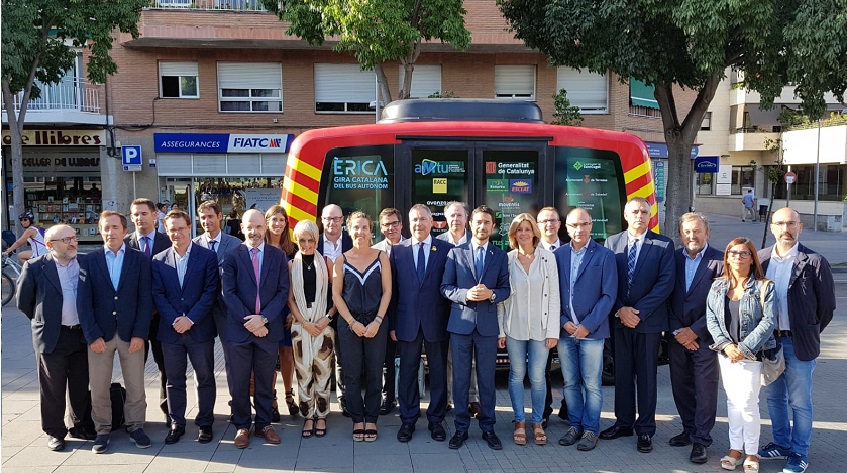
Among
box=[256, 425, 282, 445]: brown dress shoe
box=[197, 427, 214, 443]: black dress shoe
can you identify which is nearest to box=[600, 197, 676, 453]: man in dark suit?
box=[256, 425, 282, 445]: brown dress shoe

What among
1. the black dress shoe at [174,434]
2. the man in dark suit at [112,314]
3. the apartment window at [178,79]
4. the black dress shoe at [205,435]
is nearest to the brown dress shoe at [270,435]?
the black dress shoe at [205,435]

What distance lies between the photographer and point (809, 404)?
4.55 m

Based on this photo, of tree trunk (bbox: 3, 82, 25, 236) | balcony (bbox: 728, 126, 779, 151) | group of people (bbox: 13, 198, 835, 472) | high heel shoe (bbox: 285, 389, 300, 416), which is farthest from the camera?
balcony (bbox: 728, 126, 779, 151)

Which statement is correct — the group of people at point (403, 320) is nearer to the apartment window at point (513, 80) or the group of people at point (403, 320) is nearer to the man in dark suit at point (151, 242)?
the man in dark suit at point (151, 242)

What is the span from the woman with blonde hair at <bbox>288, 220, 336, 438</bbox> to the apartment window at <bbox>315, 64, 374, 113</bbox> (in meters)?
15.3

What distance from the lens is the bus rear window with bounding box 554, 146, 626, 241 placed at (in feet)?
21.2

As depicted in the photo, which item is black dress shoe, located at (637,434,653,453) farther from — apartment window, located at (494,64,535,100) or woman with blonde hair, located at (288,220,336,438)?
apartment window, located at (494,64,535,100)

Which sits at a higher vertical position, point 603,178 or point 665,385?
point 603,178

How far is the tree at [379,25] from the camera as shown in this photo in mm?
12000

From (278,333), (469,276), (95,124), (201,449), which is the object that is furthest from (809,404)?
(95,124)

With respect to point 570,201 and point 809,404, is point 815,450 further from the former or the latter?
point 570,201

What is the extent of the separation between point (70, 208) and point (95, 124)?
115 inches

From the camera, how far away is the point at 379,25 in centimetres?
1213

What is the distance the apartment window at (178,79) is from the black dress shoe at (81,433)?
51.8ft
